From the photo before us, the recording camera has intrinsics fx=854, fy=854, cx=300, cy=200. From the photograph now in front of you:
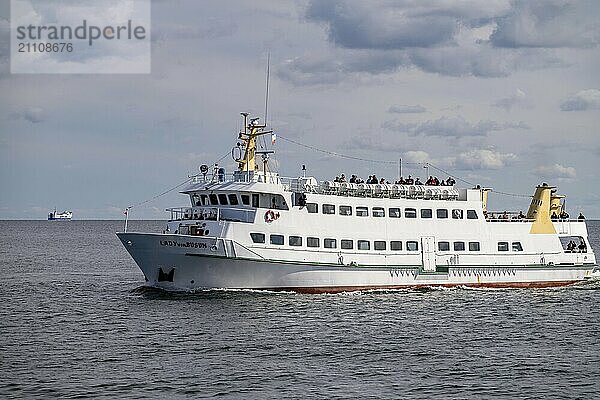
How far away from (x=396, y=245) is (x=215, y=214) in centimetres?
1068

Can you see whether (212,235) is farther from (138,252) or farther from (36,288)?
(36,288)

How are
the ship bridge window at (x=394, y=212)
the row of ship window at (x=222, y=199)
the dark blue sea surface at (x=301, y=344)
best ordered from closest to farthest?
the dark blue sea surface at (x=301, y=344) < the row of ship window at (x=222, y=199) < the ship bridge window at (x=394, y=212)

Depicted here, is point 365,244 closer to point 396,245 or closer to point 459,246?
point 396,245

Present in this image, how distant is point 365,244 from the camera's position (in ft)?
158

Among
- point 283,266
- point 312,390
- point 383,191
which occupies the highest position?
point 383,191

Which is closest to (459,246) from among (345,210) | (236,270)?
(345,210)

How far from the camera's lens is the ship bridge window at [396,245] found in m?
48.9

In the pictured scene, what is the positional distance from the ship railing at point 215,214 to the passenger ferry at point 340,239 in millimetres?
56

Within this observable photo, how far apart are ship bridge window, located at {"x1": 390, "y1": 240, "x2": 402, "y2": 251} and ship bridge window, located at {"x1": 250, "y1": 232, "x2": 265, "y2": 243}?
27.1ft

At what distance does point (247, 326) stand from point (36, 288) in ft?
79.1

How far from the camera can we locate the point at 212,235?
44.6 m

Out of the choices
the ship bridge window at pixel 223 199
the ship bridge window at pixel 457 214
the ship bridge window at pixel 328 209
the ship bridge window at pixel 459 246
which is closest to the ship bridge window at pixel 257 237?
the ship bridge window at pixel 223 199

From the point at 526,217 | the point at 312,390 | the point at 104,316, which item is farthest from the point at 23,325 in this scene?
the point at 526,217

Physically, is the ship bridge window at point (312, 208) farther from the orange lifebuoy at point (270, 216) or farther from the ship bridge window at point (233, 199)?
the ship bridge window at point (233, 199)
